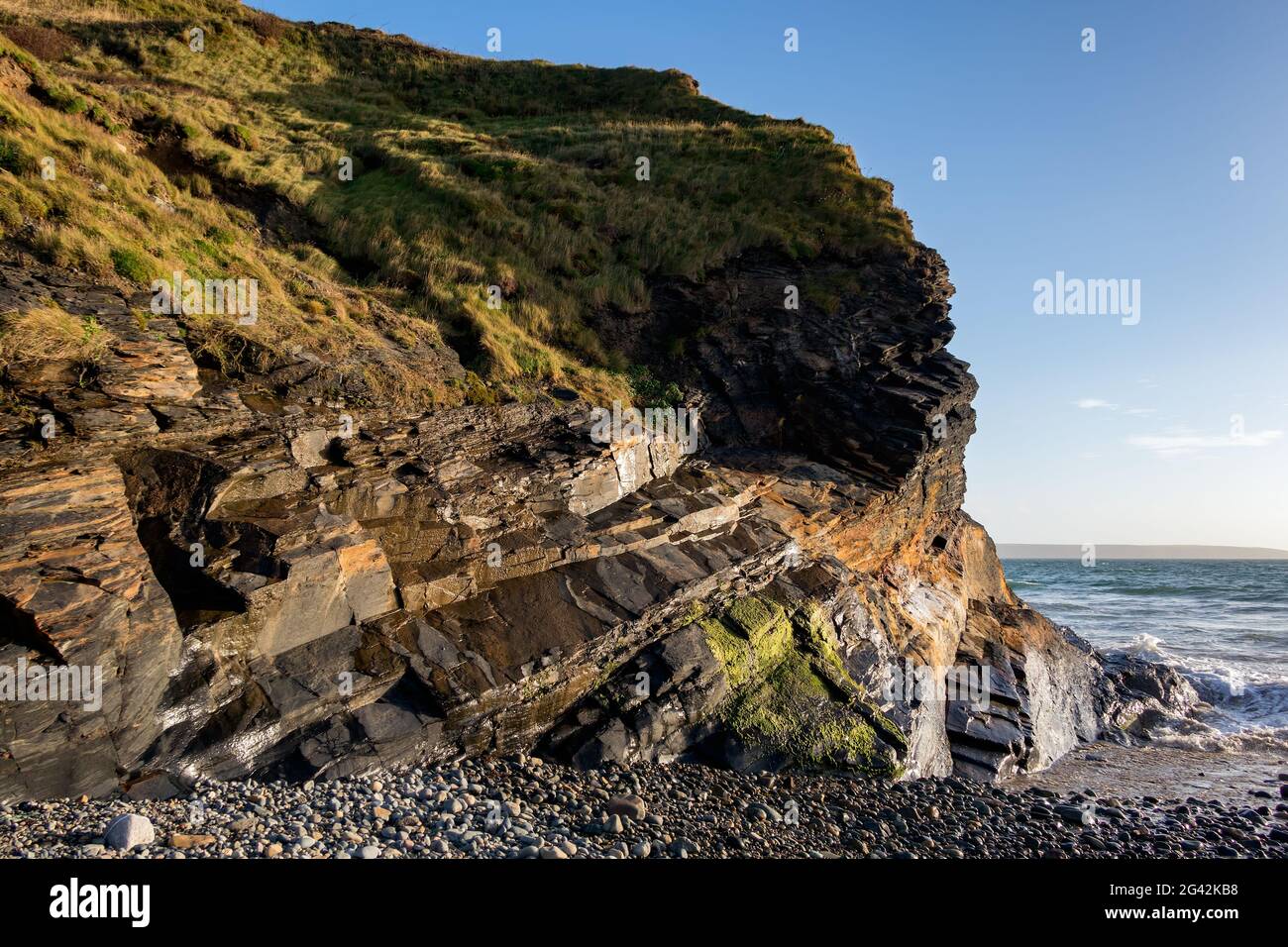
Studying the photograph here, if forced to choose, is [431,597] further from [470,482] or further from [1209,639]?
[1209,639]

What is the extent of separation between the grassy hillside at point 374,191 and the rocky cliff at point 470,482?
15 centimetres

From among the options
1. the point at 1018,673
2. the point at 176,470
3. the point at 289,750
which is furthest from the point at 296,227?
the point at 1018,673

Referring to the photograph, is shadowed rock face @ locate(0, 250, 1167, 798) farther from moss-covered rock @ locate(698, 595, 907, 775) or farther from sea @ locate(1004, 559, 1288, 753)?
sea @ locate(1004, 559, 1288, 753)

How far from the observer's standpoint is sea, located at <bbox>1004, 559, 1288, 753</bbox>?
17.0 meters

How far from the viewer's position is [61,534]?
24.2ft

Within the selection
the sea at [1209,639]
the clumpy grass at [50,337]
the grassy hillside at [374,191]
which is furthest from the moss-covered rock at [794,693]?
the sea at [1209,639]

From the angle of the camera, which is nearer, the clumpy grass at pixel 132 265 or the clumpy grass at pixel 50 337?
the clumpy grass at pixel 50 337

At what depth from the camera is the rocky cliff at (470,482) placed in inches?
302

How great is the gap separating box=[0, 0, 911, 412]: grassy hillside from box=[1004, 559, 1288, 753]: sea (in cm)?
1789

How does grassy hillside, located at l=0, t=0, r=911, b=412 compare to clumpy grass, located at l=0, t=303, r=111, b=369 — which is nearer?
clumpy grass, located at l=0, t=303, r=111, b=369

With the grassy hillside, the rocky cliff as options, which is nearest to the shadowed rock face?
the rocky cliff

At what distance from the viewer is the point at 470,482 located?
11547mm

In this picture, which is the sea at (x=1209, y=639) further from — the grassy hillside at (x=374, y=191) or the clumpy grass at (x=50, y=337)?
the clumpy grass at (x=50, y=337)

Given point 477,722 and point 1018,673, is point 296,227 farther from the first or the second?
point 1018,673
